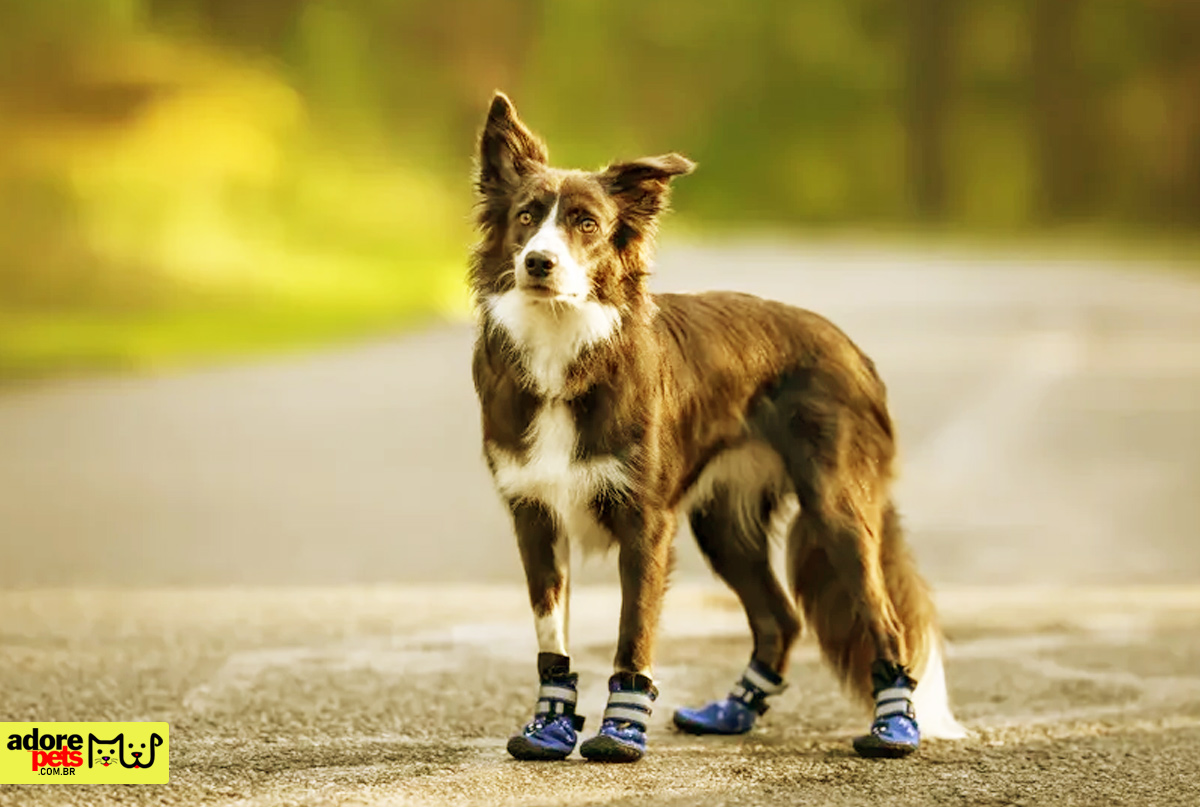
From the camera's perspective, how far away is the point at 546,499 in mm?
5359

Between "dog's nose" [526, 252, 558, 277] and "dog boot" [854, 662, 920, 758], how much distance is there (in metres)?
1.63

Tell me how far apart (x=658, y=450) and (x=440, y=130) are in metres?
30.8

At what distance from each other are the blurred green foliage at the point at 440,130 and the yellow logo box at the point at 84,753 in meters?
1.76

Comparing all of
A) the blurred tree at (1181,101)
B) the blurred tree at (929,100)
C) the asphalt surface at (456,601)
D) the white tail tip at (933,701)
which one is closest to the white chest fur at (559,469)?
the asphalt surface at (456,601)

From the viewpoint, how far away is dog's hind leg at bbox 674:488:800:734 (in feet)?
19.9

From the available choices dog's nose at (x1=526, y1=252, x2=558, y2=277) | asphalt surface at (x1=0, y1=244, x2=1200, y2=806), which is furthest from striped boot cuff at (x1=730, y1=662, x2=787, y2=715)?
dog's nose at (x1=526, y1=252, x2=558, y2=277)

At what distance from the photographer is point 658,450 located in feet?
17.8

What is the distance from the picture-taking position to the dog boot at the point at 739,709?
239 inches

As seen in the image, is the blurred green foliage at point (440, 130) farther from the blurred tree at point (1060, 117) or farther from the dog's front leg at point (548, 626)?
the dog's front leg at point (548, 626)

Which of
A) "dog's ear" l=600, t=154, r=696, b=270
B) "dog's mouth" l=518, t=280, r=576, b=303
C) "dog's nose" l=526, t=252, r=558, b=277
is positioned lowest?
"dog's mouth" l=518, t=280, r=576, b=303

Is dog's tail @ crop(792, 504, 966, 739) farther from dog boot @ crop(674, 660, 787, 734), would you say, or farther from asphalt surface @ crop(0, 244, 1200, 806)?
dog boot @ crop(674, 660, 787, 734)

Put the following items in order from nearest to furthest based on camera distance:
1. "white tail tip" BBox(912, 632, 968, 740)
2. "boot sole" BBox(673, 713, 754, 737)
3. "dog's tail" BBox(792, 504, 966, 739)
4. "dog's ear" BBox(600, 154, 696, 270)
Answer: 1. "dog's ear" BBox(600, 154, 696, 270)
2. "dog's tail" BBox(792, 504, 966, 739)
3. "white tail tip" BBox(912, 632, 968, 740)
4. "boot sole" BBox(673, 713, 754, 737)

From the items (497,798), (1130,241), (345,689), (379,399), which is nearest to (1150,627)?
(345,689)

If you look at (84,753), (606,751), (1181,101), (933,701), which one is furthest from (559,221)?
(1181,101)
